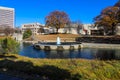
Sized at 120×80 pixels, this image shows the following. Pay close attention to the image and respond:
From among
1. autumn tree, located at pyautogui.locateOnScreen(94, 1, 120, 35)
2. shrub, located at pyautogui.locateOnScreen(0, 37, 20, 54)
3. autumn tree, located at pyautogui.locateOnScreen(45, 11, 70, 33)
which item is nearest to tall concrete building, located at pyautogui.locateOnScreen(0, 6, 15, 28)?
autumn tree, located at pyautogui.locateOnScreen(45, 11, 70, 33)

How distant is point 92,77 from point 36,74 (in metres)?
2.17

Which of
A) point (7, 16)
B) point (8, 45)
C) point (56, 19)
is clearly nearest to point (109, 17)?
point (56, 19)

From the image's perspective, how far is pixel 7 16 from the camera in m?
189

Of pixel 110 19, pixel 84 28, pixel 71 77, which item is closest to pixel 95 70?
pixel 71 77

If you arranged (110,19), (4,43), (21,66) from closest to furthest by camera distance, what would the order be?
(21,66), (4,43), (110,19)

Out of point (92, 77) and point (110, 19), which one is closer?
point (92, 77)

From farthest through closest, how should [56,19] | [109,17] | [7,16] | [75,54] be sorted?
[7,16] < [56,19] < [109,17] < [75,54]

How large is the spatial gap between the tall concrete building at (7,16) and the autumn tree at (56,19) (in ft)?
334

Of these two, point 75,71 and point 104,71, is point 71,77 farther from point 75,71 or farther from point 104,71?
point 104,71

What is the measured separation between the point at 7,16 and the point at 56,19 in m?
115

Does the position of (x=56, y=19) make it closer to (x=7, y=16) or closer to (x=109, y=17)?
(x=109, y=17)

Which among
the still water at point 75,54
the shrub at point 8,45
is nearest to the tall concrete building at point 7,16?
the still water at point 75,54

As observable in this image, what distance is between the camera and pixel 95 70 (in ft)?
25.5

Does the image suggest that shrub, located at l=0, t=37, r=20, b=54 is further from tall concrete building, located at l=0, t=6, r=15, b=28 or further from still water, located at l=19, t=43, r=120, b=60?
tall concrete building, located at l=0, t=6, r=15, b=28
